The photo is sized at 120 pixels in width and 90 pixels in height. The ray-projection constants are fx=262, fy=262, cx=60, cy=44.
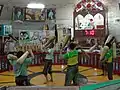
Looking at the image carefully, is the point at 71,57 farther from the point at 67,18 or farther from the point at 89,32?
the point at 67,18

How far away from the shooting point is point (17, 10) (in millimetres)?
17266

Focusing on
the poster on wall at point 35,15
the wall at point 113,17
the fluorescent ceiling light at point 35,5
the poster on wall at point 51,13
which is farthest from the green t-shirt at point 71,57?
the fluorescent ceiling light at point 35,5

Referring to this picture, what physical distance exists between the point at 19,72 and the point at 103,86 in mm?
4032

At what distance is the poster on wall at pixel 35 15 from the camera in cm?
1751

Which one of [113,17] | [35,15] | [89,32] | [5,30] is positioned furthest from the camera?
[35,15]

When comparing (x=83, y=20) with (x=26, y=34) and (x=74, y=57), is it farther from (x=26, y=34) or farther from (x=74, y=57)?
(x=74, y=57)

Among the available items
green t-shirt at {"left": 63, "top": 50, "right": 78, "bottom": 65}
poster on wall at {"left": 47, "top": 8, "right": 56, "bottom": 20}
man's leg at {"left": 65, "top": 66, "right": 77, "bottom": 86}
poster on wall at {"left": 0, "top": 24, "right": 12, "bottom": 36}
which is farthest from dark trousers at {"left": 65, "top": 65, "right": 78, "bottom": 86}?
poster on wall at {"left": 47, "top": 8, "right": 56, "bottom": 20}

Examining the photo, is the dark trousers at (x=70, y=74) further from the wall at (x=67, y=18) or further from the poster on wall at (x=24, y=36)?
the wall at (x=67, y=18)

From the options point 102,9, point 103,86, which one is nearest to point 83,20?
point 102,9

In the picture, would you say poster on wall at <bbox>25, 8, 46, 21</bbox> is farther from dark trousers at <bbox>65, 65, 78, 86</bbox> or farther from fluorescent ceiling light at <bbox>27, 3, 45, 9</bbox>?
dark trousers at <bbox>65, 65, 78, 86</bbox>

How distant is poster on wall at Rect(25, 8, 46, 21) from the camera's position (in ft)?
57.4

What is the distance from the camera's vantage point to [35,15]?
17703mm

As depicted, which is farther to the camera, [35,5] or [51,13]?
[35,5]

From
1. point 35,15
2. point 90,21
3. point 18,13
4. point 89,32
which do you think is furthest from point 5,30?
point 90,21
